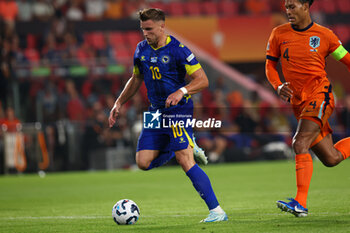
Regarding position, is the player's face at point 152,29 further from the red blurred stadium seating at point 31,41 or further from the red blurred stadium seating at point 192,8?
the red blurred stadium seating at point 192,8

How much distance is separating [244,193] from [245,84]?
12204 mm

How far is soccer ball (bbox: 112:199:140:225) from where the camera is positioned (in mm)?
6551

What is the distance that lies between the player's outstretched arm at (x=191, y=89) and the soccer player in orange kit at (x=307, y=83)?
91 centimetres

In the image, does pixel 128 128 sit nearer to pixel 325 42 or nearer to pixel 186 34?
pixel 186 34

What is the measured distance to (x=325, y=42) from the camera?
6781mm

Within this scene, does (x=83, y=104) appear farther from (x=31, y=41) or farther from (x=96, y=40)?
(x=96, y=40)

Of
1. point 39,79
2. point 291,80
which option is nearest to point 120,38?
point 39,79

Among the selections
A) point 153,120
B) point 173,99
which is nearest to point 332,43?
point 173,99

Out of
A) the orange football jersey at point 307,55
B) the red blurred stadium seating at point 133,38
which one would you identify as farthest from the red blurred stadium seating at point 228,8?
the orange football jersey at point 307,55

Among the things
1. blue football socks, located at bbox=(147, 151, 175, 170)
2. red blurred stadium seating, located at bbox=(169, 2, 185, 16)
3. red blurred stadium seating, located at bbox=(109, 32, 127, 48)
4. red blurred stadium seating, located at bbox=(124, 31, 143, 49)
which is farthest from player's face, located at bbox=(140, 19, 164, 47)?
A: red blurred stadium seating, located at bbox=(169, 2, 185, 16)

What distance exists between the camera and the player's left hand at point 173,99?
611cm

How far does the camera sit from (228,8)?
84.0 ft

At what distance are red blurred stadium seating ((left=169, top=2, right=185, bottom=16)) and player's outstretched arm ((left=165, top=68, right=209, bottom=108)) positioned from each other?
19033 mm

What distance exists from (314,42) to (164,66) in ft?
5.29
